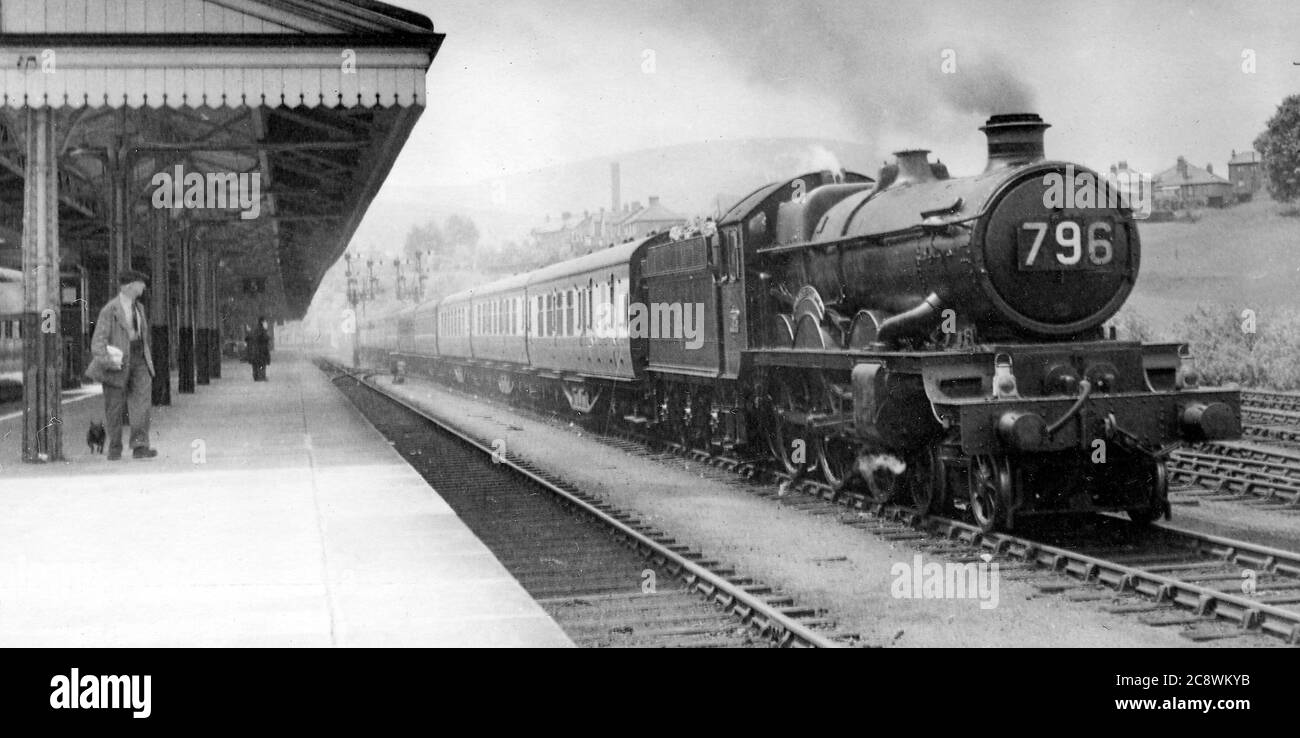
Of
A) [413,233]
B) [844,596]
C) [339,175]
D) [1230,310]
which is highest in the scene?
[413,233]

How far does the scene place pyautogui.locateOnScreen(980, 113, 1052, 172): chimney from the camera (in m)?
9.42

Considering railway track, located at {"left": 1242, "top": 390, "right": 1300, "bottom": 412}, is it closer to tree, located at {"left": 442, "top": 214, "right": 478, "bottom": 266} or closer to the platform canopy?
the platform canopy

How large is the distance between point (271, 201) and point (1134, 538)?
2035 centimetres

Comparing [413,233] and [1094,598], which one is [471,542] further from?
[413,233]

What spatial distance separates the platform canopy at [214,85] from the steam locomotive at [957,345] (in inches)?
154

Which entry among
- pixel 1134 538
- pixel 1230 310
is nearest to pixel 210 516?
pixel 1134 538

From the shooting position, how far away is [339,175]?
20.7 metres

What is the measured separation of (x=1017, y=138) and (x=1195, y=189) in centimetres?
1236

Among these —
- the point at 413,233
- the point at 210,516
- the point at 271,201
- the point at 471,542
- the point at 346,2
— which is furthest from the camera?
the point at 413,233

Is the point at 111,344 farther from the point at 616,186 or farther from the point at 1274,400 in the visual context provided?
the point at 1274,400

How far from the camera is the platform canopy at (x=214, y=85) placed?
11.6 m

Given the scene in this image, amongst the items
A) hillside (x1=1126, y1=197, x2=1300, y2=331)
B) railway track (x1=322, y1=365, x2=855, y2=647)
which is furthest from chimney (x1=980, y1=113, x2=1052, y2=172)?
hillside (x1=1126, y1=197, x2=1300, y2=331)

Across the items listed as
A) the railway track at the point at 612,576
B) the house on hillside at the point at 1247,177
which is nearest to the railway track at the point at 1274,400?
the house on hillside at the point at 1247,177
